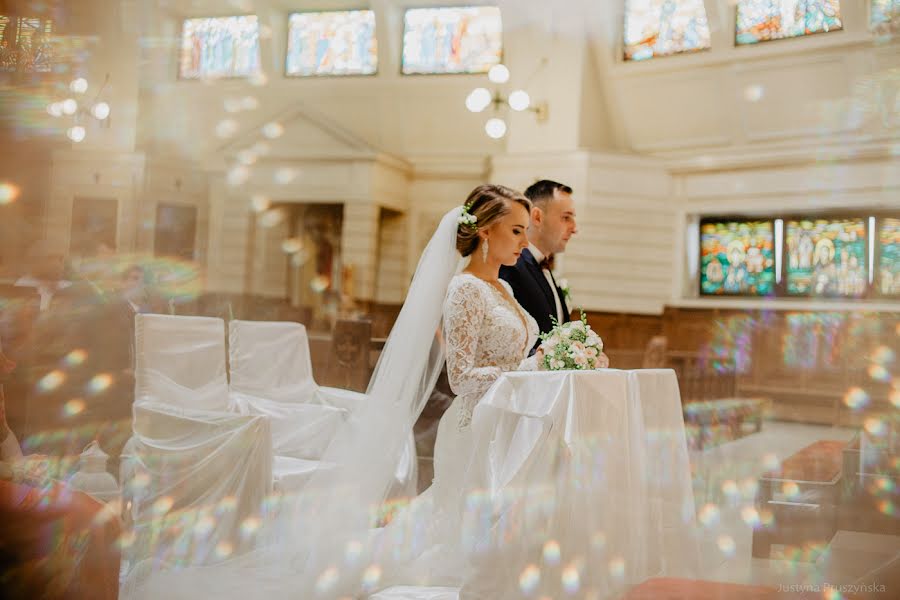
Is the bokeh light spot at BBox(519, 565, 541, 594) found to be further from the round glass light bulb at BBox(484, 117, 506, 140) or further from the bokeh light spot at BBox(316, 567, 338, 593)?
the round glass light bulb at BBox(484, 117, 506, 140)

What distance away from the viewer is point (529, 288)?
3756mm

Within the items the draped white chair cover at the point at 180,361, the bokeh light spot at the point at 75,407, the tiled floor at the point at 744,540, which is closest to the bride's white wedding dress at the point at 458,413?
the tiled floor at the point at 744,540

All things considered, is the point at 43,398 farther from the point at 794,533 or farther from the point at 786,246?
the point at 786,246

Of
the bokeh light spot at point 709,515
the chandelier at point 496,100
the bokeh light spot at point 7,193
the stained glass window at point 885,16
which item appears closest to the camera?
the bokeh light spot at point 7,193

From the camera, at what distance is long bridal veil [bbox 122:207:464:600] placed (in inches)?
125

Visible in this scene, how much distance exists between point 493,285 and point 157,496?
163cm

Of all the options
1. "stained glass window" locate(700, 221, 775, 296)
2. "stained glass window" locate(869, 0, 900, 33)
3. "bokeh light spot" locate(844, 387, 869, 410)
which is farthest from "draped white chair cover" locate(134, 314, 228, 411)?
"stained glass window" locate(700, 221, 775, 296)

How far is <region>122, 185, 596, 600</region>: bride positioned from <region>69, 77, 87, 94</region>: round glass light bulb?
130 cm

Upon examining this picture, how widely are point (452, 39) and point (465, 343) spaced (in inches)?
404

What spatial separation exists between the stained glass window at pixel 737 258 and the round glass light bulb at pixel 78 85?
956 centimetres

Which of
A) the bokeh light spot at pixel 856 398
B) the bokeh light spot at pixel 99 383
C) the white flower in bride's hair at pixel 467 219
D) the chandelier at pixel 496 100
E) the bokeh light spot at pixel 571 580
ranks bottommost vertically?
the bokeh light spot at pixel 571 580

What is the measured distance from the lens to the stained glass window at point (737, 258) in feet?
36.3

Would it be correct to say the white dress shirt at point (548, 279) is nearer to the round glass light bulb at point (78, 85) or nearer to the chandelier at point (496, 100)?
the round glass light bulb at point (78, 85)

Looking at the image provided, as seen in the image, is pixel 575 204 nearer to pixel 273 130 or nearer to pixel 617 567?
pixel 273 130
